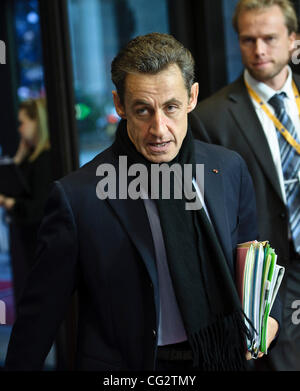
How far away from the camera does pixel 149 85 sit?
1707mm

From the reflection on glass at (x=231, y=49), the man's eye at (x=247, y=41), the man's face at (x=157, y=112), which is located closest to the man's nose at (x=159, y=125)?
the man's face at (x=157, y=112)

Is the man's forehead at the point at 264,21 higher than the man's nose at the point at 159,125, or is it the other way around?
the man's forehead at the point at 264,21

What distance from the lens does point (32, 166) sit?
396 centimetres

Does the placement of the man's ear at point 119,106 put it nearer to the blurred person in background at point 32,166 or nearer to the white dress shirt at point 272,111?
the white dress shirt at point 272,111

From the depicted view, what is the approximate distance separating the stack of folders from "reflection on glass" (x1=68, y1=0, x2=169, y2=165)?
5.83 feet

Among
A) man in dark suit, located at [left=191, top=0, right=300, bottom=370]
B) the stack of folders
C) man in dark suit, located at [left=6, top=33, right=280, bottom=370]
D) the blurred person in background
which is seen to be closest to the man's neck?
man in dark suit, located at [left=191, top=0, right=300, bottom=370]

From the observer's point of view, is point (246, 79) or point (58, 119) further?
point (58, 119)

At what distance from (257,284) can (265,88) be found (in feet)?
3.75

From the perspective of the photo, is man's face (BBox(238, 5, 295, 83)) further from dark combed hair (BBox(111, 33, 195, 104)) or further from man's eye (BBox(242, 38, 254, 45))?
dark combed hair (BBox(111, 33, 195, 104))

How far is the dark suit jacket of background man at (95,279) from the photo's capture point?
179 cm

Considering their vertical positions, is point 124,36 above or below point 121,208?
above

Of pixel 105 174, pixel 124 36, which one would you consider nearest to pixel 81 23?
pixel 124 36
